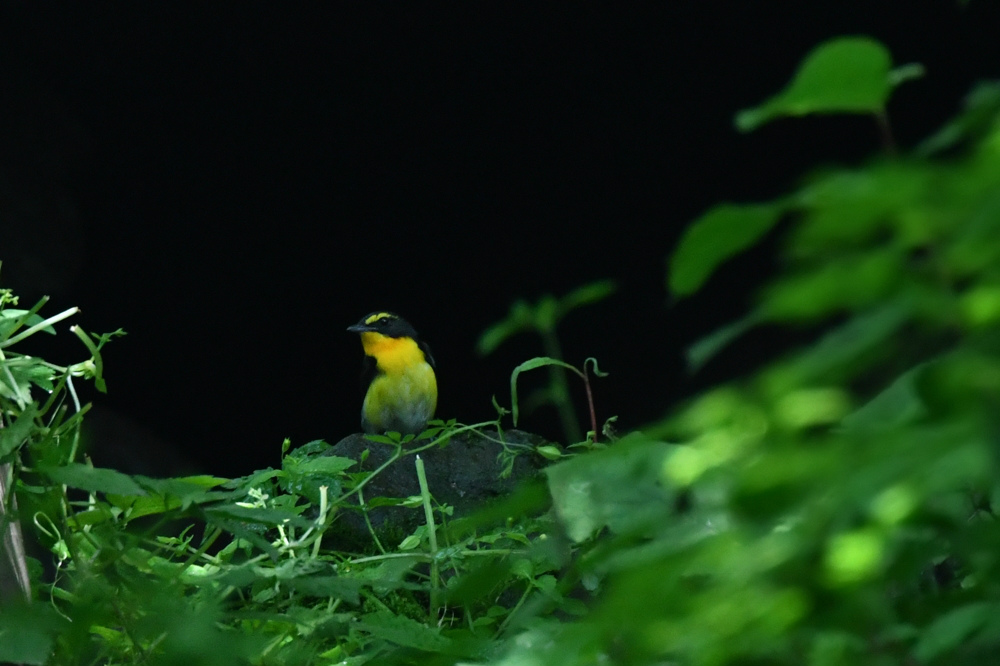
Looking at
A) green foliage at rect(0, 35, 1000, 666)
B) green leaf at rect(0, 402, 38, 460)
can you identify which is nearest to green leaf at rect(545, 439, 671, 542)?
green foliage at rect(0, 35, 1000, 666)

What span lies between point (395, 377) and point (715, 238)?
14.3ft

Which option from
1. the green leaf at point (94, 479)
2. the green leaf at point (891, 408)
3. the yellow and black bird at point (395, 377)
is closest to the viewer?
the green leaf at point (891, 408)

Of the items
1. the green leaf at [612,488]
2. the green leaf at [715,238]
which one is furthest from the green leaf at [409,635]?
the green leaf at [715,238]

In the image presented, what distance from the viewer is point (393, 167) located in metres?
6.32

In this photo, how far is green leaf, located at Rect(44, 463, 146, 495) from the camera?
1136 mm

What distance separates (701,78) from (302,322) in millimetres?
2641

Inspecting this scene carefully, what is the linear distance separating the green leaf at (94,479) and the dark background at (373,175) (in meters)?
4.75

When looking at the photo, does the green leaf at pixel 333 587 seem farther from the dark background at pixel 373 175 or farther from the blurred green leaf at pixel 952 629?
the dark background at pixel 373 175

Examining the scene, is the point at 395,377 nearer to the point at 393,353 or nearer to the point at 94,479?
the point at 393,353

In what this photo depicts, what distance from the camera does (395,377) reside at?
479 centimetres

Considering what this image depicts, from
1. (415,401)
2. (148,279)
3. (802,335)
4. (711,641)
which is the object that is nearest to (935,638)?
(711,641)

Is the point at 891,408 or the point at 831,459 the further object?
the point at 891,408

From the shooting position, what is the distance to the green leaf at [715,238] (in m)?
0.48

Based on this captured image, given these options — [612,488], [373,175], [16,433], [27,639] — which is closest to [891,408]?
[612,488]
